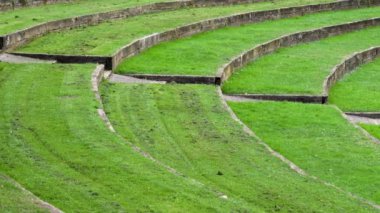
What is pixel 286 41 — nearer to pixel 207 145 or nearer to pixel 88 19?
pixel 88 19

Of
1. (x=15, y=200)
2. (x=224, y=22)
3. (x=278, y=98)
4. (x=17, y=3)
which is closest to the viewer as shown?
(x=15, y=200)

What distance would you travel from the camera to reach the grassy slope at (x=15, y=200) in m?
9.82

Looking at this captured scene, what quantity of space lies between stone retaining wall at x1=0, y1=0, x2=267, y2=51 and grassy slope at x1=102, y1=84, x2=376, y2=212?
11.4 ft

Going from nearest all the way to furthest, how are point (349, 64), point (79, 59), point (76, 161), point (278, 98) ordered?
point (76, 161), point (278, 98), point (79, 59), point (349, 64)

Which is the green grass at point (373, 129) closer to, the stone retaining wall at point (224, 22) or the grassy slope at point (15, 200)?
the stone retaining wall at point (224, 22)

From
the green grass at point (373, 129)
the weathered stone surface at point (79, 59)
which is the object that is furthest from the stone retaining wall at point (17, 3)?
the green grass at point (373, 129)

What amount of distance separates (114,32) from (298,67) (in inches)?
169

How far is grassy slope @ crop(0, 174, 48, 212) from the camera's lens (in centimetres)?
982

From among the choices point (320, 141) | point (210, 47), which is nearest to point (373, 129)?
point (320, 141)

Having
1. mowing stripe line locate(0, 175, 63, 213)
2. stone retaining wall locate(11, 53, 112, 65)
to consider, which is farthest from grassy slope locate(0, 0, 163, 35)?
mowing stripe line locate(0, 175, 63, 213)

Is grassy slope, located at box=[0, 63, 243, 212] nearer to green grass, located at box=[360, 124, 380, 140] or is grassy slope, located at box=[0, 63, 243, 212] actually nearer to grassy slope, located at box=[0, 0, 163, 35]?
green grass, located at box=[360, 124, 380, 140]

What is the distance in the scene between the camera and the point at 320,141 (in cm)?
1622

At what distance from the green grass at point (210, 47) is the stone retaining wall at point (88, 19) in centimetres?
225

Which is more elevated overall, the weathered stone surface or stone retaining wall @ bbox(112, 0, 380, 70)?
the weathered stone surface
